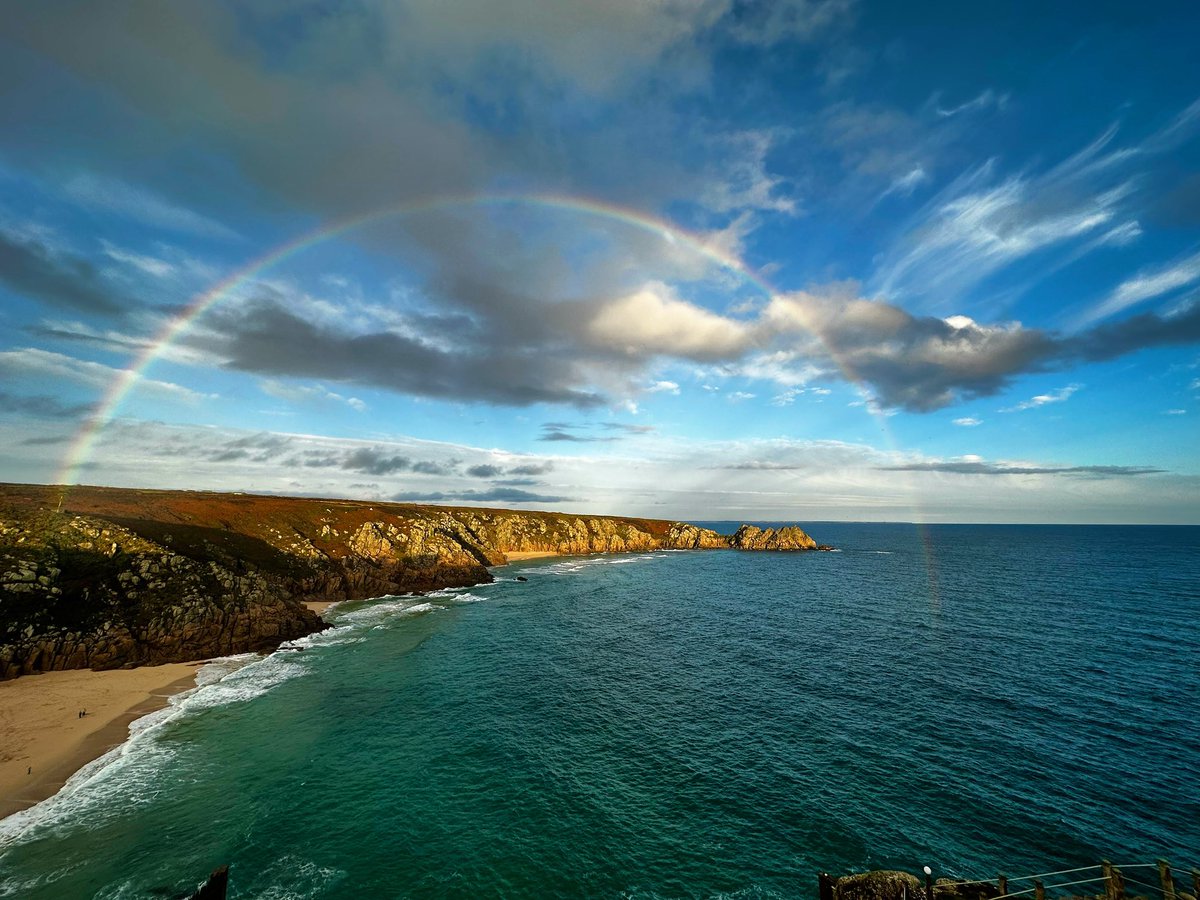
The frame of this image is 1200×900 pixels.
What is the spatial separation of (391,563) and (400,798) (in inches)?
3988

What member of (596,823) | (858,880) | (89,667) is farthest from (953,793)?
(89,667)

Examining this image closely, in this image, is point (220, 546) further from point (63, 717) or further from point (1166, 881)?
point (1166, 881)

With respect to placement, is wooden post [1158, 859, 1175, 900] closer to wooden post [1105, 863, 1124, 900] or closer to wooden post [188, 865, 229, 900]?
wooden post [1105, 863, 1124, 900]

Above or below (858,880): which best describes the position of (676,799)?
below

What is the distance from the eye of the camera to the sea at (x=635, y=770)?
2844 centimetres

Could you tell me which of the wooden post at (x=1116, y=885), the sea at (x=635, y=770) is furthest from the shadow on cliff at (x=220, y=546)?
the wooden post at (x=1116, y=885)

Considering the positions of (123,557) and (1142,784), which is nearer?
(1142,784)

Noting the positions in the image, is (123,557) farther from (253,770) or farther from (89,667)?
(253,770)

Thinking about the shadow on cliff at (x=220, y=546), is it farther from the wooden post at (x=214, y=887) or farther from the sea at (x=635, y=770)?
the wooden post at (x=214, y=887)

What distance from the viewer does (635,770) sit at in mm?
38906

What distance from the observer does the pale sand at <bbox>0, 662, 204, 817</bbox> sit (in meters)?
37.3

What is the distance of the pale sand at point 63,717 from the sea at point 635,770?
2.46m

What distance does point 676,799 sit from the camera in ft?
115

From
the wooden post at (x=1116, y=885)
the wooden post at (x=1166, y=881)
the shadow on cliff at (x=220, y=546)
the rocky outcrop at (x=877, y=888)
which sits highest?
the shadow on cliff at (x=220, y=546)
